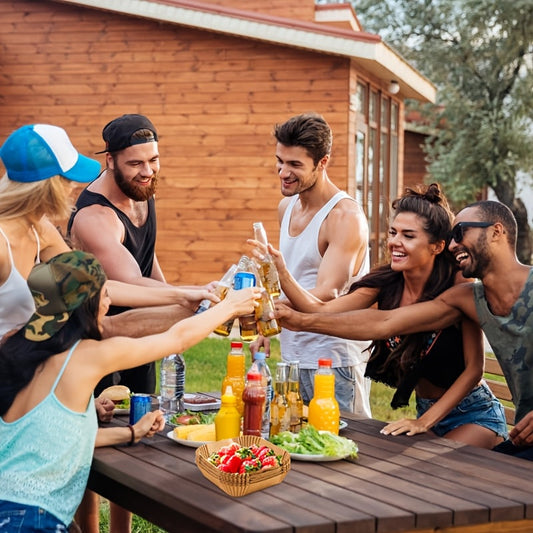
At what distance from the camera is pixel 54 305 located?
3086mm

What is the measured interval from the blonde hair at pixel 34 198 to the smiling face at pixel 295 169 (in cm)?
126

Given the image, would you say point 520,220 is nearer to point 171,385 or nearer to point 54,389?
point 171,385

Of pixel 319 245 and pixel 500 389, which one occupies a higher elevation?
pixel 319 245

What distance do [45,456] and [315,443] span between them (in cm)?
96

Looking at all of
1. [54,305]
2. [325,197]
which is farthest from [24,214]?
[325,197]

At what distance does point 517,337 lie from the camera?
12.9ft

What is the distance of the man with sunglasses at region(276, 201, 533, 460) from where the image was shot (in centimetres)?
394

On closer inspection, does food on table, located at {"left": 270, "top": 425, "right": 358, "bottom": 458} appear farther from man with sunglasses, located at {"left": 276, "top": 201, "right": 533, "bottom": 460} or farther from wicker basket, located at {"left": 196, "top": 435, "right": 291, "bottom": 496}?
man with sunglasses, located at {"left": 276, "top": 201, "right": 533, "bottom": 460}

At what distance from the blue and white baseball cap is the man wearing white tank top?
1.22 metres

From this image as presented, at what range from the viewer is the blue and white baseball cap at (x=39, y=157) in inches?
142

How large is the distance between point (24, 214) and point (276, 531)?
5.89 feet

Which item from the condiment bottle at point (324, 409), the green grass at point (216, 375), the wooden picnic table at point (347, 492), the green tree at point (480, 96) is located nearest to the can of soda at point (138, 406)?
the wooden picnic table at point (347, 492)

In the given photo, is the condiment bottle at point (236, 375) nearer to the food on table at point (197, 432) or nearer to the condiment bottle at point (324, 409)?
the food on table at point (197, 432)

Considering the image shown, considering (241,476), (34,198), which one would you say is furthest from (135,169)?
(241,476)
